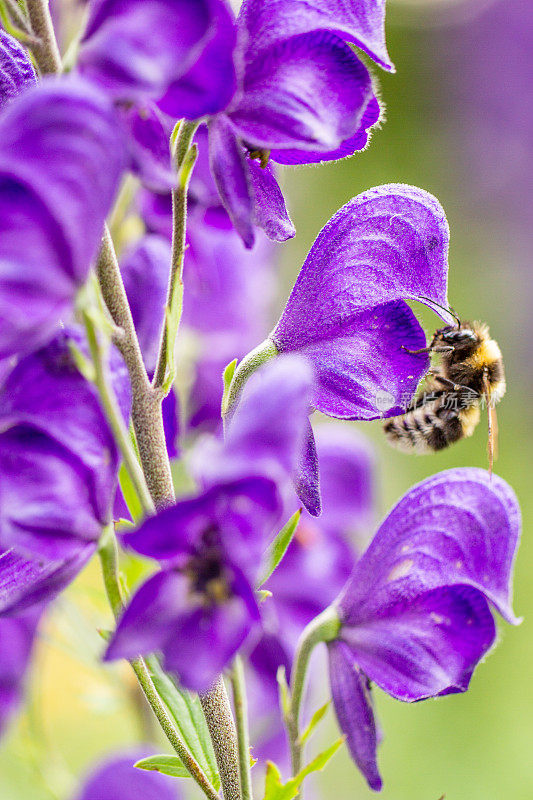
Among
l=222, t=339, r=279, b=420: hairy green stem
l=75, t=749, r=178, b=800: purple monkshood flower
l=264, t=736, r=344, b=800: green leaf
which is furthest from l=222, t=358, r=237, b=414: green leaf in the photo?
l=75, t=749, r=178, b=800: purple monkshood flower

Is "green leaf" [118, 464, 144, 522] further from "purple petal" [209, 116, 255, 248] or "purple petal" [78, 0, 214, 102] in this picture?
"purple petal" [78, 0, 214, 102]

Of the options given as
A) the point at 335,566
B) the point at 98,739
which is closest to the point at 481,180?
the point at 98,739

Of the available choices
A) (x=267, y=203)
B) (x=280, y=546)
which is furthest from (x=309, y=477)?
(x=267, y=203)

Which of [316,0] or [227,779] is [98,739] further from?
[316,0]

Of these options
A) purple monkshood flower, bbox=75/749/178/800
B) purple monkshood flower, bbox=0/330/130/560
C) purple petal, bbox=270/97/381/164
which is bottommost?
purple monkshood flower, bbox=75/749/178/800

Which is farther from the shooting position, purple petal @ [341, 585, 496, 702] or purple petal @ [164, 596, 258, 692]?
purple petal @ [341, 585, 496, 702]

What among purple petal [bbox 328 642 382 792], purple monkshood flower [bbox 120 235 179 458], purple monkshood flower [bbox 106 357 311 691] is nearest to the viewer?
purple monkshood flower [bbox 106 357 311 691]
